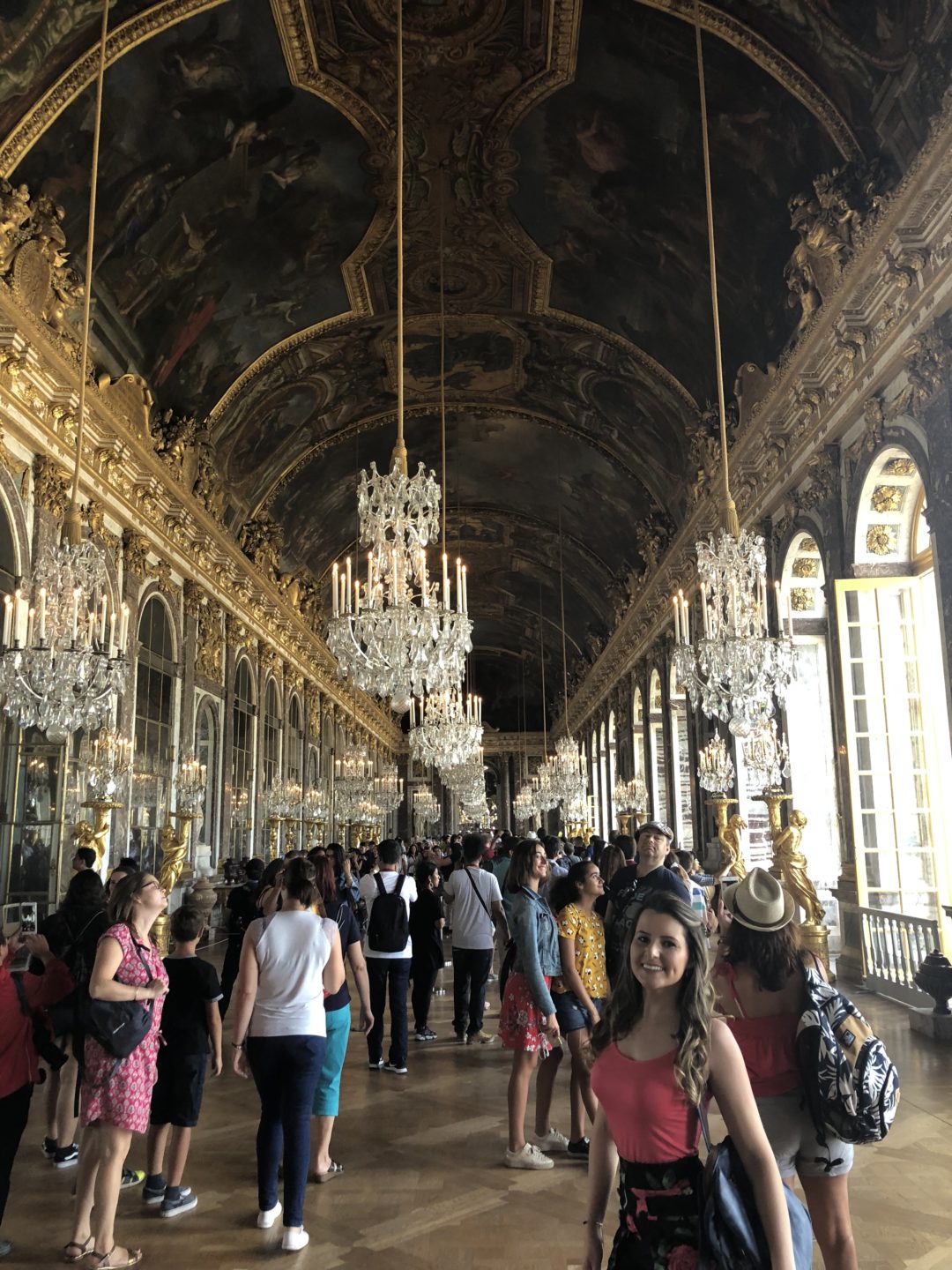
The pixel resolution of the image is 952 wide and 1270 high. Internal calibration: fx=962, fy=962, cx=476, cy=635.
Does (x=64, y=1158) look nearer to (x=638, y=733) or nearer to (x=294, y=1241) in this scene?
(x=294, y=1241)

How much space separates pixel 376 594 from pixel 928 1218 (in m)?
4.70

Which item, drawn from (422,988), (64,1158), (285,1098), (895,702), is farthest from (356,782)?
(285,1098)

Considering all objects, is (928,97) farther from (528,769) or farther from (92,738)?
(528,769)

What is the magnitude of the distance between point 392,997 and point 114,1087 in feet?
11.6

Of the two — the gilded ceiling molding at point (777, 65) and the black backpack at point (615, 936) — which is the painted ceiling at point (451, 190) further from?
the black backpack at point (615, 936)

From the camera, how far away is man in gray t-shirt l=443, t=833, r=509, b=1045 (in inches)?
312

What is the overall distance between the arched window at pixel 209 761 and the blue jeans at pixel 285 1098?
1289 cm

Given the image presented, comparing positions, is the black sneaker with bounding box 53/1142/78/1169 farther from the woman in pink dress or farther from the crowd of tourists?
the woman in pink dress

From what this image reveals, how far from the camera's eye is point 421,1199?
4551mm

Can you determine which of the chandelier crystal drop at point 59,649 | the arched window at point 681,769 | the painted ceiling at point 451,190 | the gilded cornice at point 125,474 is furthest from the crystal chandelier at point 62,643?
the arched window at point 681,769

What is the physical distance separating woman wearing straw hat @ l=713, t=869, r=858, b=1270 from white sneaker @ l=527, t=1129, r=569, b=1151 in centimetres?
270

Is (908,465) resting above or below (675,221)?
below

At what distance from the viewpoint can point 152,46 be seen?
403 inches

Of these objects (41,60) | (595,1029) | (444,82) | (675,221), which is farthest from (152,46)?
(595,1029)
